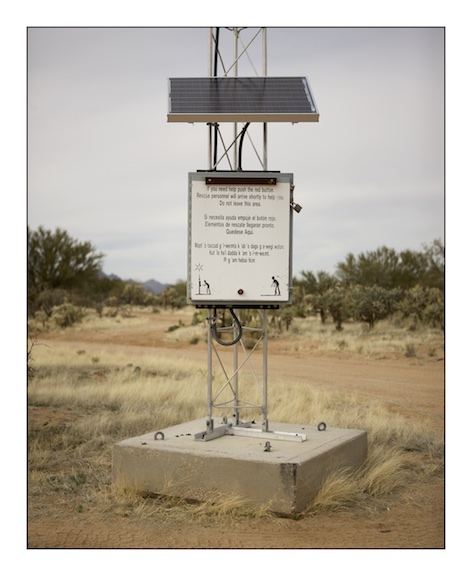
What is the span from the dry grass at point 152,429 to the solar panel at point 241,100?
112 inches

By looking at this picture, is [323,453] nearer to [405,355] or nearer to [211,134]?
[211,134]

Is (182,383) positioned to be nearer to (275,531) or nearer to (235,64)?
(235,64)

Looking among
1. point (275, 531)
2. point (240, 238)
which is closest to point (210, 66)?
point (240, 238)

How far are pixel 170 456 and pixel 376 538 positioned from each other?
164cm

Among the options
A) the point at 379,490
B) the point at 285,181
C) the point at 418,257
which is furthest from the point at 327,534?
the point at 418,257

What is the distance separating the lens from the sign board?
6363 mm

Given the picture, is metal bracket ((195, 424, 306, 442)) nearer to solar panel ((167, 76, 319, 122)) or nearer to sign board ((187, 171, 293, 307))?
sign board ((187, 171, 293, 307))

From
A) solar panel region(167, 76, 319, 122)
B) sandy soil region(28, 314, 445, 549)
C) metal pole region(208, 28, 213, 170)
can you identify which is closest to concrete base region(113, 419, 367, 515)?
sandy soil region(28, 314, 445, 549)

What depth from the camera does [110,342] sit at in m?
22.2

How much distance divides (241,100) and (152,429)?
420 centimetres

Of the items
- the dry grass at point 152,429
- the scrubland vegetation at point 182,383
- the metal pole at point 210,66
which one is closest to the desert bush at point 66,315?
the scrubland vegetation at point 182,383

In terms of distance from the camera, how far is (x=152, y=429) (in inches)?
354

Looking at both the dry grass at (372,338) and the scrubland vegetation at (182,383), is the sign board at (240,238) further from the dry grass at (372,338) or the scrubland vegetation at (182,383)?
the dry grass at (372,338)

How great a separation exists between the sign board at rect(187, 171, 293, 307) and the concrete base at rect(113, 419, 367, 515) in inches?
45.7
